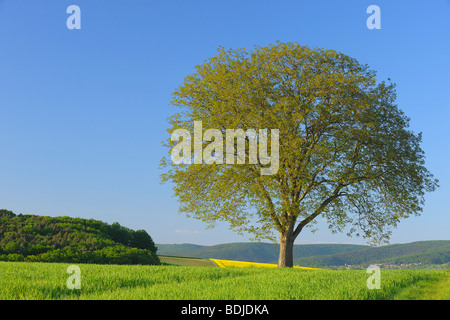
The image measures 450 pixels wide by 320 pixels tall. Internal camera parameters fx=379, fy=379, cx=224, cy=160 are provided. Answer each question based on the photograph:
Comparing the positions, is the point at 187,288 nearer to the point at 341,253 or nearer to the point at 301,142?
the point at 301,142

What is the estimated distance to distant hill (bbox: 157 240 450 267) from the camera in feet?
245

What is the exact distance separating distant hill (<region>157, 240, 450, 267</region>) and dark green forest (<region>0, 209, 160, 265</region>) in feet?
89.4

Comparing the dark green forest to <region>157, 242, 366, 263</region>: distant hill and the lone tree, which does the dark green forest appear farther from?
<region>157, 242, 366, 263</region>: distant hill

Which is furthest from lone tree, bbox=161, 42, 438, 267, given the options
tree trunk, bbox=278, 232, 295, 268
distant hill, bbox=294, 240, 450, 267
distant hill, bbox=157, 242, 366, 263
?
distant hill, bbox=157, 242, 366, 263

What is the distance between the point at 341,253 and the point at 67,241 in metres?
77.8

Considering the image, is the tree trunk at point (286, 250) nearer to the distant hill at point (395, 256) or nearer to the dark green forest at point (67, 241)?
the dark green forest at point (67, 241)

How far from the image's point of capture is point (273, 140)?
23188mm

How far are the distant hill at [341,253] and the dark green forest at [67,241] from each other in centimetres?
2726

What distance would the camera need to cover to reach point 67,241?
32531 millimetres

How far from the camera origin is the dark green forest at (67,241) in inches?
1164

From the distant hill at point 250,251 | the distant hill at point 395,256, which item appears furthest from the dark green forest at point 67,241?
the distant hill at point 250,251

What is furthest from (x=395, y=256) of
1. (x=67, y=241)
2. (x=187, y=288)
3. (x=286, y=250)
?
(x=187, y=288)

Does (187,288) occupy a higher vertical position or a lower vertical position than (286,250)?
higher

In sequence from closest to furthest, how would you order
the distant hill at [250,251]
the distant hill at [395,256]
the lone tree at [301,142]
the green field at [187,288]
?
the green field at [187,288] < the lone tree at [301,142] < the distant hill at [395,256] < the distant hill at [250,251]
